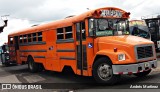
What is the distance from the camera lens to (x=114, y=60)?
9.73 meters

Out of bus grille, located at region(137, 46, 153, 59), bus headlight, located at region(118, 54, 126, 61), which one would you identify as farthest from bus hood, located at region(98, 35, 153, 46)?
bus headlight, located at region(118, 54, 126, 61)

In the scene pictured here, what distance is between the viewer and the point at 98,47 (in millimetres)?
10641

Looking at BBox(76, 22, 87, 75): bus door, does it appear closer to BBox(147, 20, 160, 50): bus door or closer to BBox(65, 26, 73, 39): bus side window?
BBox(65, 26, 73, 39): bus side window

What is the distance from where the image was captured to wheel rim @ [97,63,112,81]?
1005cm

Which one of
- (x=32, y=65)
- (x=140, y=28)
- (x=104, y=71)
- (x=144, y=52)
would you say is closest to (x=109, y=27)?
(x=144, y=52)

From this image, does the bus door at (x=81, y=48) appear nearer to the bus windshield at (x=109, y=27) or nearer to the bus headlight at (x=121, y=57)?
the bus windshield at (x=109, y=27)

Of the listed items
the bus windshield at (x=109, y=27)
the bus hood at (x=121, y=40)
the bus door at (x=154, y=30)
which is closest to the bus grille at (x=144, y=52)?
the bus hood at (x=121, y=40)

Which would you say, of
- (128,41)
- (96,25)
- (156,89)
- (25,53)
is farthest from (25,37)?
(156,89)

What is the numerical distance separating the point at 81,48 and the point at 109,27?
51.8 inches

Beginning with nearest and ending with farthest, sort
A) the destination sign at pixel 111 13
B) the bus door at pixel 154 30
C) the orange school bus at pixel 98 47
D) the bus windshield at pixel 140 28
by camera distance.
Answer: the orange school bus at pixel 98 47 → the destination sign at pixel 111 13 → the bus windshield at pixel 140 28 → the bus door at pixel 154 30

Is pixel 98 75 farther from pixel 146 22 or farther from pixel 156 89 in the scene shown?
pixel 146 22

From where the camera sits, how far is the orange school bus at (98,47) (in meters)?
9.83

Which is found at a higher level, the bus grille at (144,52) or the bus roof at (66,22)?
the bus roof at (66,22)

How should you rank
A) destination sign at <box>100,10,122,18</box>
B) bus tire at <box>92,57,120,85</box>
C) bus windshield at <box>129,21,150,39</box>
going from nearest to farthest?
bus tire at <box>92,57,120,85</box>, destination sign at <box>100,10,122,18</box>, bus windshield at <box>129,21,150,39</box>
